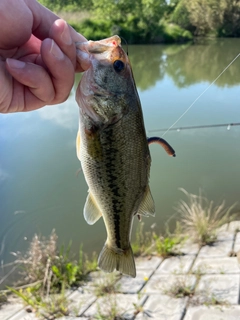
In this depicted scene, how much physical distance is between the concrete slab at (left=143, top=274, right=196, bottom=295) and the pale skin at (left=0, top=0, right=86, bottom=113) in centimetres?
278

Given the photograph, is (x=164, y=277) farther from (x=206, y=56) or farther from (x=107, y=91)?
(x=206, y=56)

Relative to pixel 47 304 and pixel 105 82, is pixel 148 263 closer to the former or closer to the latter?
pixel 47 304

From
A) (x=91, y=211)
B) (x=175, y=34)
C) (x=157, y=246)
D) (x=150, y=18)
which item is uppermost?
(x=150, y=18)

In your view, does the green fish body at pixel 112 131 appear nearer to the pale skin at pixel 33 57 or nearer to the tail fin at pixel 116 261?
the pale skin at pixel 33 57

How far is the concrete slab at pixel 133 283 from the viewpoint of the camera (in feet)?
13.9

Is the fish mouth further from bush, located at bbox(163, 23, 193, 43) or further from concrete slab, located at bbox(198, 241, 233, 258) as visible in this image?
bush, located at bbox(163, 23, 193, 43)

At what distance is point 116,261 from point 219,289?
94.0 inches

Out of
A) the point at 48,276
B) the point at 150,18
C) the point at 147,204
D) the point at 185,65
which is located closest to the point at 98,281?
the point at 48,276

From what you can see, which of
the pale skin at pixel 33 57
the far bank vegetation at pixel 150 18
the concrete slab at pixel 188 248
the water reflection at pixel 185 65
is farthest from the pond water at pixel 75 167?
the far bank vegetation at pixel 150 18

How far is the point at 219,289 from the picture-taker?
13.1ft

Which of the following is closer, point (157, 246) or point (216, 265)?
point (216, 265)

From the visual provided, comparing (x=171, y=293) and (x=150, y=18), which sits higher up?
(x=150, y=18)

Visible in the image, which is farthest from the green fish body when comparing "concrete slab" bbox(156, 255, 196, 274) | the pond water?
the pond water

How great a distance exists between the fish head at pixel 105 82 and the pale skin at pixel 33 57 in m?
0.07
